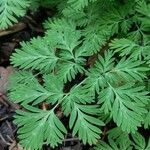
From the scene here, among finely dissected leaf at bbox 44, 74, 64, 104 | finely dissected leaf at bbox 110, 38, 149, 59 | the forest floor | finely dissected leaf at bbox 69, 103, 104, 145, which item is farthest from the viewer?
the forest floor

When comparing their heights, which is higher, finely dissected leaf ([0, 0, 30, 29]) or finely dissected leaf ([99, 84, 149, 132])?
finely dissected leaf ([0, 0, 30, 29])

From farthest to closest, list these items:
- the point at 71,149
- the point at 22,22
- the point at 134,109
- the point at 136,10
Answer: the point at 22,22 < the point at 71,149 < the point at 136,10 < the point at 134,109

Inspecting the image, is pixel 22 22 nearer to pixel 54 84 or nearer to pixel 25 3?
pixel 25 3

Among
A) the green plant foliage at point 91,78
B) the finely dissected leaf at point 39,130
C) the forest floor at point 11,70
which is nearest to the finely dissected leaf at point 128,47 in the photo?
the green plant foliage at point 91,78

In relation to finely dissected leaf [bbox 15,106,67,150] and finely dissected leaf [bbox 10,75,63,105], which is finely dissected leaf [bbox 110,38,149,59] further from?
finely dissected leaf [bbox 15,106,67,150]

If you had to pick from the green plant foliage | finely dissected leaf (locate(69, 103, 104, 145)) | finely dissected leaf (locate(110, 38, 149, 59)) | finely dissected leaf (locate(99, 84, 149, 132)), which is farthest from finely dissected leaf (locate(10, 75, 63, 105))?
finely dissected leaf (locate(110, 38, 149, 59))

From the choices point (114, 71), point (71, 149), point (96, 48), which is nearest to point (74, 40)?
point (96, 48)
